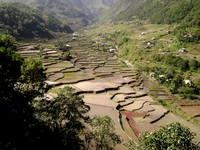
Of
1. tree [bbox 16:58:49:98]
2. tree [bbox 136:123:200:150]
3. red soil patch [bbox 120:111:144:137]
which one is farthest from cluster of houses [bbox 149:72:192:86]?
tree [bbox 136:123:200:150]

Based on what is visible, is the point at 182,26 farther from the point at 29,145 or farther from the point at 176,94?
the point at 29,145

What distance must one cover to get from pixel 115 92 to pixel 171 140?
1069 inches

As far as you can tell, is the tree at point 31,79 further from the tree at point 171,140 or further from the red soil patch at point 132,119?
the tree at point 171,140

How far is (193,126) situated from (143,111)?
551 centimetres

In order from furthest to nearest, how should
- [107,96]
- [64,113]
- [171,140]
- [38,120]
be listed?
[107,96] < [38,120] < [64,113] < [171,140]

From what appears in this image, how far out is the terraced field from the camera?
28.3 metres

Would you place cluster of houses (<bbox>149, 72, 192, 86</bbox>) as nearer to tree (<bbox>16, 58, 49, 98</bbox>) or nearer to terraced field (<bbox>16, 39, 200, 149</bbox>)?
terraced field (<bbox>16, 39, 200, 149</bbox>)

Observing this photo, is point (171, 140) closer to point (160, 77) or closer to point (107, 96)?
point (107, 96)

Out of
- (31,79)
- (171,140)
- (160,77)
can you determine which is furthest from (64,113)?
(160,77)

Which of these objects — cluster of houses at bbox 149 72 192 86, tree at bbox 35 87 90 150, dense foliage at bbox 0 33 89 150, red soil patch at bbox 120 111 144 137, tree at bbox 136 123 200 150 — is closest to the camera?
tree at bbox 136 123 200 150

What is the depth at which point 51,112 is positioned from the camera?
18.2 meters

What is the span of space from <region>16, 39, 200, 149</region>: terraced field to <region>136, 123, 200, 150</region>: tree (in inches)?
414

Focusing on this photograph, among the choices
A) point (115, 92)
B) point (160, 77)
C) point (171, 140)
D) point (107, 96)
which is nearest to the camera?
point (171, 140)

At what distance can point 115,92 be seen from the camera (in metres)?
38.6
